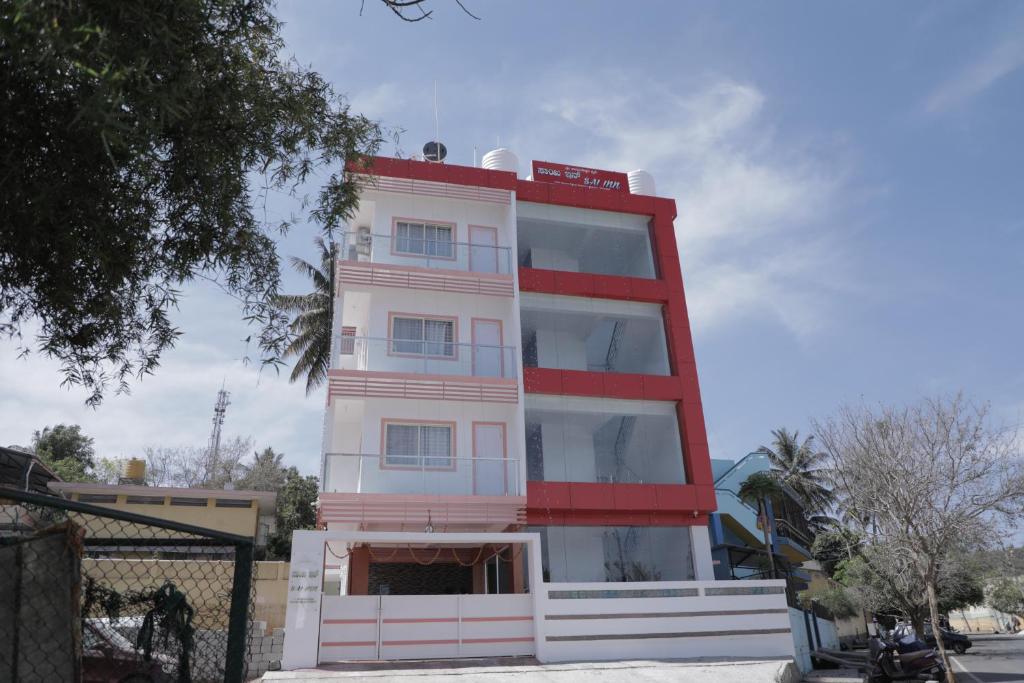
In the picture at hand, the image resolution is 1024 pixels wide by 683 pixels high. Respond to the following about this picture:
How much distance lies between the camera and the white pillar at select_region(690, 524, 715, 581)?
63.9 feet

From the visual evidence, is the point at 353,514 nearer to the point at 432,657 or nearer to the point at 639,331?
the point at 432,657

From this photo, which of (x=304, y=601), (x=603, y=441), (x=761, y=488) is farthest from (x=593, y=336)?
(x=304, y=601)

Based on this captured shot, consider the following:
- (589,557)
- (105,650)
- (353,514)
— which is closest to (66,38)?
(105,650)

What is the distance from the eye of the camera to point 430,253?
22266 mm

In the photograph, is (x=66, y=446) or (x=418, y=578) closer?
(x=418, y=578)

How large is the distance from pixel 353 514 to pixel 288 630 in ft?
14.7

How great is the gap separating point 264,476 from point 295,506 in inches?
158

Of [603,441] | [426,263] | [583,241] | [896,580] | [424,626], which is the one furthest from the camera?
[583,241]

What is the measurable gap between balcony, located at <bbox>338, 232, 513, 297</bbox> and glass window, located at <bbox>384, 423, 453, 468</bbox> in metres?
4.02

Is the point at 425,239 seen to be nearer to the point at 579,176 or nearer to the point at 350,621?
the point at 579,176

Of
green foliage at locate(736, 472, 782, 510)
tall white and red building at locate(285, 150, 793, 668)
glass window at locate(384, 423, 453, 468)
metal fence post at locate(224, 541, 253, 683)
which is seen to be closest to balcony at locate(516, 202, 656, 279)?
tall white and red building at locate(285, 150, 793, 668)

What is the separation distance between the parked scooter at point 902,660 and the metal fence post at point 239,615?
54.2 feet

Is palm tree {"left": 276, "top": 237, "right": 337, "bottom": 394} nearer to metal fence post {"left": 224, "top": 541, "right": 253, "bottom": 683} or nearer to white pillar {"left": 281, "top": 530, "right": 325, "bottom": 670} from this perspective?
white pillar {"left": 281, "top": 530, "right": 325, "bottom": 670}

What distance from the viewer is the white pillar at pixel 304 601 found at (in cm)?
1345
